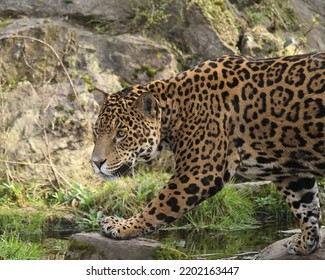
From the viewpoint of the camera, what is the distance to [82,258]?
859 centimetres

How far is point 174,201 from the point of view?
7.94m

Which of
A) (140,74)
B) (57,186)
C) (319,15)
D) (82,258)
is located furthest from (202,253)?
(319,15)

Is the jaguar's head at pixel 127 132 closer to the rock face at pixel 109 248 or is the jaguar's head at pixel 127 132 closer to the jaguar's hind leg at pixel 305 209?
the rock face at pixel 109 248

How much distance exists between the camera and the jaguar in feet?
25.9

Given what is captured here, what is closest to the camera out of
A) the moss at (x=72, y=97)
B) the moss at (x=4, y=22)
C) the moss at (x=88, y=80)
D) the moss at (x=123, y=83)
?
the moss at (x=72, y=97)

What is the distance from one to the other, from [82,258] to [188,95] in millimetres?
2057

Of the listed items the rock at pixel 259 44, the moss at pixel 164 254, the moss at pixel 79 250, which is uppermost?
the rock at pixel 259 44

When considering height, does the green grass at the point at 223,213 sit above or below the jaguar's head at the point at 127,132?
below

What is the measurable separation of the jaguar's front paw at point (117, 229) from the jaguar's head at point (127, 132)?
50cm

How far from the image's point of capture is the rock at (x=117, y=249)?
27.1ft

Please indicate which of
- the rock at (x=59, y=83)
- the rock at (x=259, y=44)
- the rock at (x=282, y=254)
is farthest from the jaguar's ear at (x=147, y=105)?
the rock at (x=259, y=44)

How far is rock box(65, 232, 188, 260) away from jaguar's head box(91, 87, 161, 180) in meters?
0.70

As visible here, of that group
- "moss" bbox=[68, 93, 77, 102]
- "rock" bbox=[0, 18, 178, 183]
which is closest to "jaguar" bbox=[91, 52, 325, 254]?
"rock" bbox=[0, 18, 178, 183]

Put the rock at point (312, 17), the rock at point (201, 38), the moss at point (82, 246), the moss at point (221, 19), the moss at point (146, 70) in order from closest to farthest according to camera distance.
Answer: the moss at point (82, 246) → the moss at point (146, 70) → the rock at point (201, 38) → the moss at point (221, 19) → the rock at point (312, 17)
